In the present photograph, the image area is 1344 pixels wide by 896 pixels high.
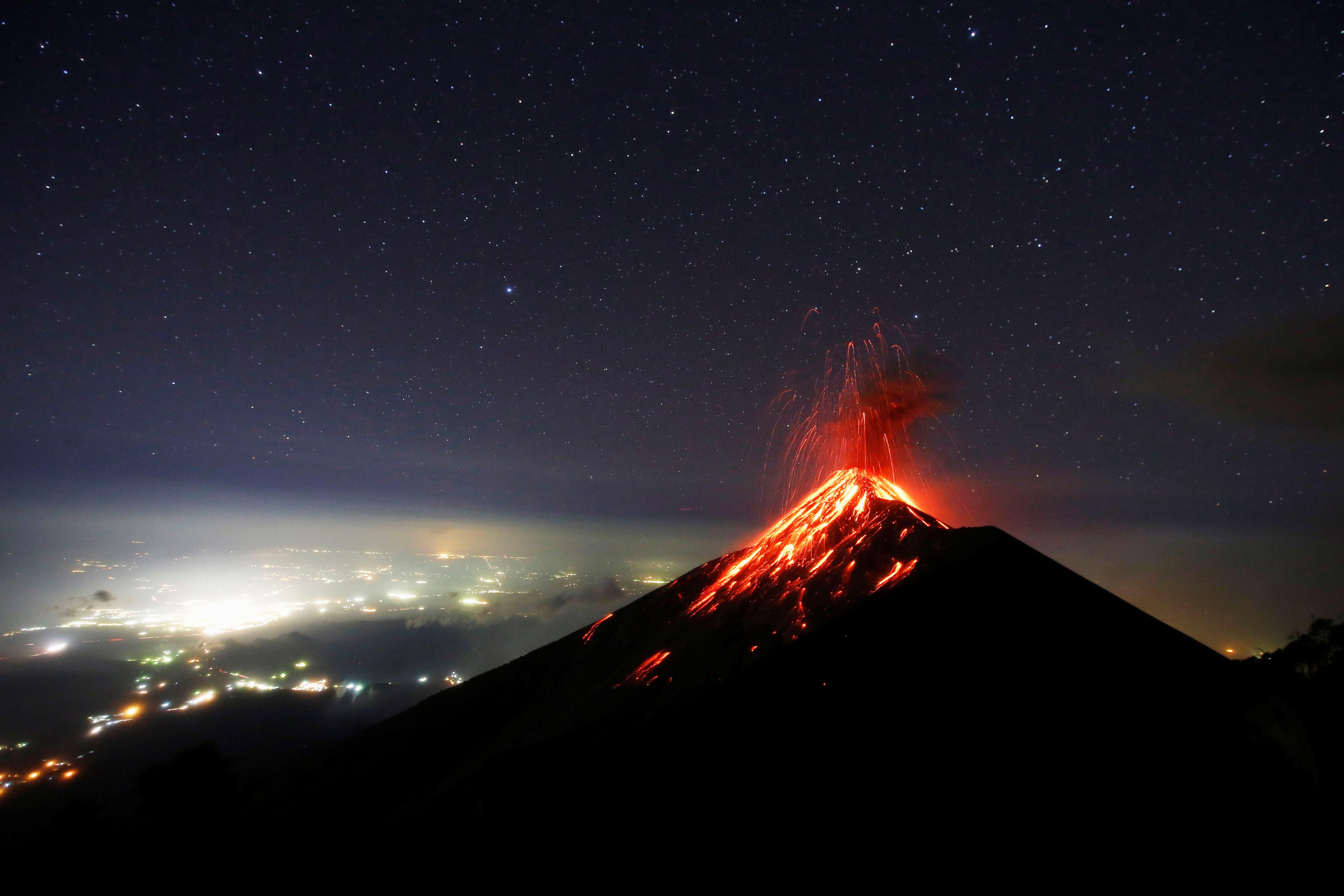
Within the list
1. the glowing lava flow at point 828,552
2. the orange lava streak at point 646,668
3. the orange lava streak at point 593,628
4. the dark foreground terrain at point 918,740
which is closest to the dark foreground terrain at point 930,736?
the dark foreground terrain at point 918,740

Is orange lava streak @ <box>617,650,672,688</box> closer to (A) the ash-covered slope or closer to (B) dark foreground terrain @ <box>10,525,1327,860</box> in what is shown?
(A) the ash-covered slope

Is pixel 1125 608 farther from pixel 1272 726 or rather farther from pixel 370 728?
pixel 370 728

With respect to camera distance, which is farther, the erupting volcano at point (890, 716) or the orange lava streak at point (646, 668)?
the orange lava streak at point (646, 668)

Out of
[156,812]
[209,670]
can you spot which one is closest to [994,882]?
[156,812]

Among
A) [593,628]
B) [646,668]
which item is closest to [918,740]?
[646,668]

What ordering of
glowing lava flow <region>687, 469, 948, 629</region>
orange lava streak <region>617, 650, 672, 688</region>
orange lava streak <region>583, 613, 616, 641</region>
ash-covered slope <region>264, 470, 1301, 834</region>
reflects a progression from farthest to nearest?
orange lava streak <region>583, 613, 616, 641</region>, orange lava streak <region>617, 650, 672, 688</region>, glowing lava flow <region>687, 469, 948, 629</region>, ash-covered slope <region>264, 470, 1301, 834</region>

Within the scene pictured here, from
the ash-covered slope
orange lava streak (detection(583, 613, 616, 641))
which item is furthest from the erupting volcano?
orange lava streak (detection(583, 613, 616, 641))

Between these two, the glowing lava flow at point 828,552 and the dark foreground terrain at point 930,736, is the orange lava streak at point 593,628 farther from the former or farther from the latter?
the dark foreground terrain at point 930,736
